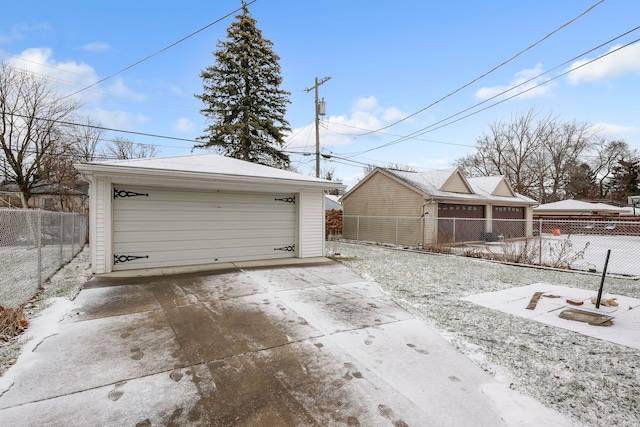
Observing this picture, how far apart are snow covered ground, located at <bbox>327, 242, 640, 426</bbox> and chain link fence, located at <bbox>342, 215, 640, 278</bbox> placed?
2923 mm

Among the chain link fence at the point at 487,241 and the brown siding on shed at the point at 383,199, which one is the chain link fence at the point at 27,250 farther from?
the brown siding on shed at the point at 383,199

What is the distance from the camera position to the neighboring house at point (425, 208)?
1373 cm

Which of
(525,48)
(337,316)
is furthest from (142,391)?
(525,48)

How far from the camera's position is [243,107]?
18.5 meters

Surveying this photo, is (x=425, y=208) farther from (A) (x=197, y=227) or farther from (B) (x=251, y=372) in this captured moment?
(B) (x=251, y=372)

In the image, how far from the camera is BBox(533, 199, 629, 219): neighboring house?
80.1 ft

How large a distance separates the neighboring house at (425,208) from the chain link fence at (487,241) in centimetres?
5

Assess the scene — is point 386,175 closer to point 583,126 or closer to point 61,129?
point 61,129

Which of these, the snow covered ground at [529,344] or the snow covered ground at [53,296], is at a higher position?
the snow covered ground at [53,296]

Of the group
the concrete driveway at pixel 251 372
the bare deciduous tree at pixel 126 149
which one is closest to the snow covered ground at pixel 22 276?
the concrete driveway at pixel 251 372

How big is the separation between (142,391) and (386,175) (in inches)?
569

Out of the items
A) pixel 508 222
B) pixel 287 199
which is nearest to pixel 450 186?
pixel 508 222

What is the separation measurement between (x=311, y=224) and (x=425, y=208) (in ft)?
23.0

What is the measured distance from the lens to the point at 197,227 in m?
7.50
